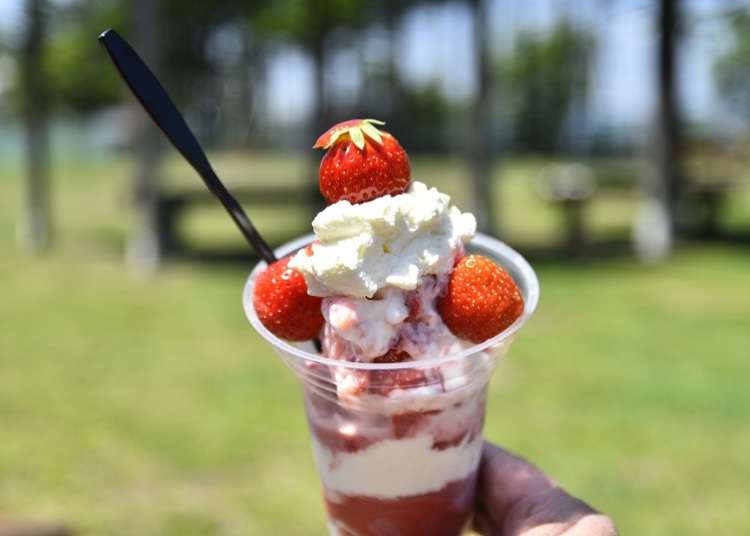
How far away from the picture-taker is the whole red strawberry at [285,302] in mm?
1482

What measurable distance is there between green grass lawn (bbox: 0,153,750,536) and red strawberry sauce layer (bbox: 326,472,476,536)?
1797 mm

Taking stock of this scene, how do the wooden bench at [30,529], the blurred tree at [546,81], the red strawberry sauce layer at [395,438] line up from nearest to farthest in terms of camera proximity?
the red strawberry sauce layer at [395,438], the wooden bench at [30,529], the blurred tree at [546,81]

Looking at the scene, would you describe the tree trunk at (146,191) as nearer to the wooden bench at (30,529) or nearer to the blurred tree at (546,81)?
the wooden bench at (30,529)

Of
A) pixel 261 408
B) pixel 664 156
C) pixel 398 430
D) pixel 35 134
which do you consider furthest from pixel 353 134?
pixel 35 134

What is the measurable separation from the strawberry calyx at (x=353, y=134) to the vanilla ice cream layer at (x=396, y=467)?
0.54 meters

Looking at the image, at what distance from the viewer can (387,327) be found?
1.40 meters

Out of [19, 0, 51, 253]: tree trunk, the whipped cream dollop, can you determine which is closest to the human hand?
the whipped cream dollop

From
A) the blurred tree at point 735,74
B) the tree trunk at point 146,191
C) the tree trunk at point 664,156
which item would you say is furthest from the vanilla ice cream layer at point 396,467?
the blurred tree at point 735,74

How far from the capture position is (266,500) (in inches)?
136

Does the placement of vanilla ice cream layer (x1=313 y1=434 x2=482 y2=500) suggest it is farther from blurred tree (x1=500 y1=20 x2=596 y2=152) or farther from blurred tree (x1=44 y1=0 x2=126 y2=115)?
blurred tree (x1=44 y1=0 x2=126 y2=115)

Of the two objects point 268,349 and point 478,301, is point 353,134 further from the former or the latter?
point 268,349

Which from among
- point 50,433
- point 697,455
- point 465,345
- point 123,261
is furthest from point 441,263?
point 123,261

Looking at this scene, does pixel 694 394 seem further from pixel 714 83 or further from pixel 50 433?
pixel 714 83

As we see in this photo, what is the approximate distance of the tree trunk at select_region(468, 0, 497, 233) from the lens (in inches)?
337
